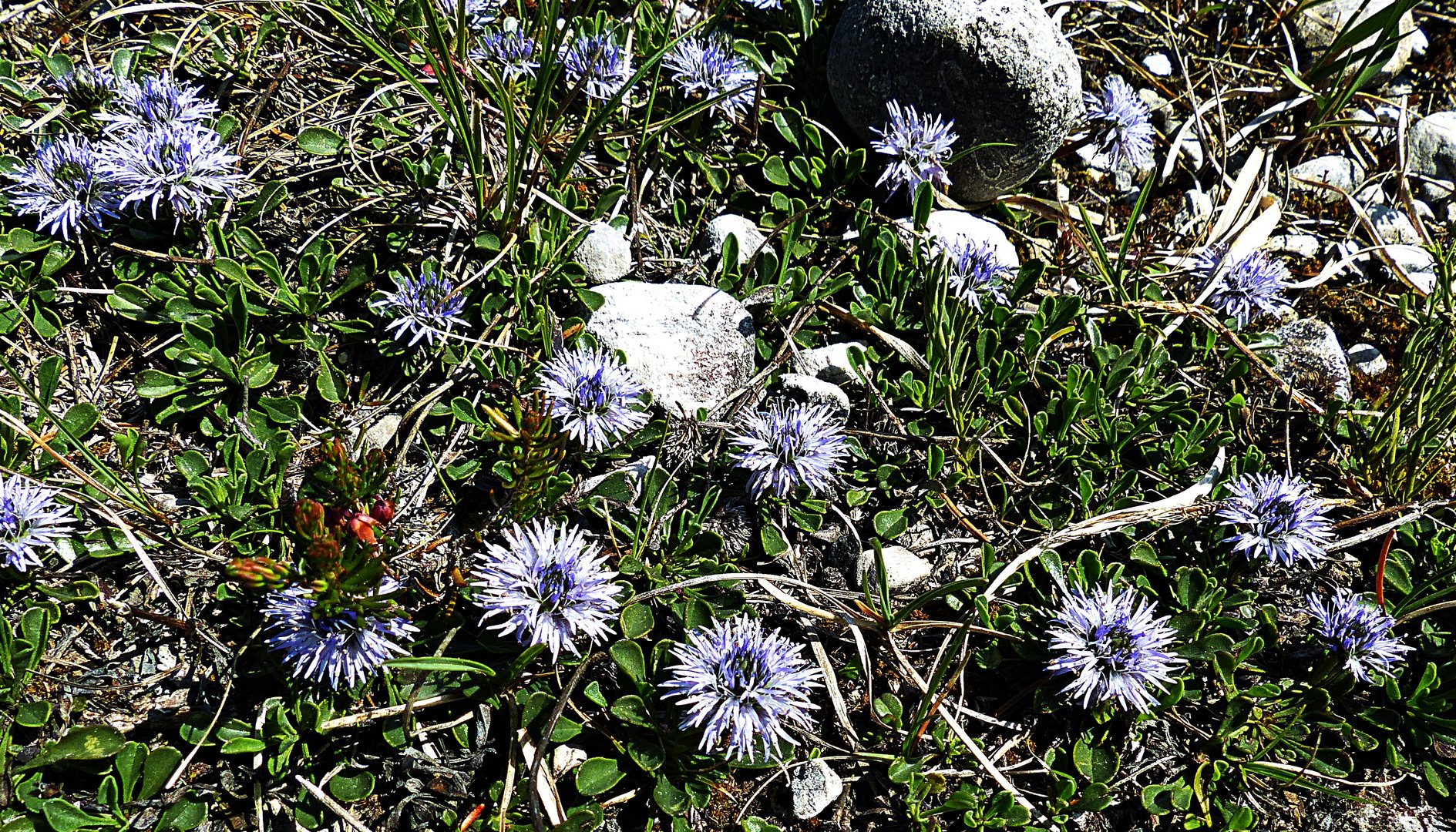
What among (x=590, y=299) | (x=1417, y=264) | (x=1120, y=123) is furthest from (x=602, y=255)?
(x=1417, y=264)

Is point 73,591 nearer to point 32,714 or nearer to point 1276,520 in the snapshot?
point 32,714

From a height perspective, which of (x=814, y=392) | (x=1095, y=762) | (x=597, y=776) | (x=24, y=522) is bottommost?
(x=1095, y=762)

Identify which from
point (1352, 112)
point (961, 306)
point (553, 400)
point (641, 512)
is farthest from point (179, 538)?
point (1352, 112)

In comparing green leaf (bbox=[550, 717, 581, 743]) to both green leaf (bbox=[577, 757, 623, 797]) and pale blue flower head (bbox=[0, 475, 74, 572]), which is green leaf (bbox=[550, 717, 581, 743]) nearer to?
green leaf (bbox=[577, 757, 623, 797])

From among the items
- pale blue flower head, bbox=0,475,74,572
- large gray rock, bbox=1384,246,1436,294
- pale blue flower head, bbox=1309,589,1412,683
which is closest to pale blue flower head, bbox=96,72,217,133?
pale blue flower head, bbox=0,475,74,572

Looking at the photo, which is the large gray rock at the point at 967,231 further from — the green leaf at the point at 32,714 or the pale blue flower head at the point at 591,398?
the green leaf at the point at 32,714

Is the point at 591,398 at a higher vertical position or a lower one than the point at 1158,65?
lower
